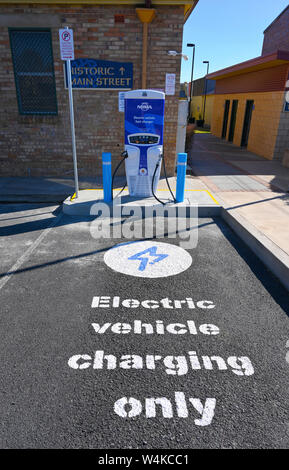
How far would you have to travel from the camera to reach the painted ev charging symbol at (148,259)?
444 cm

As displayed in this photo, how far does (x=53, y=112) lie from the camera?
902 cm

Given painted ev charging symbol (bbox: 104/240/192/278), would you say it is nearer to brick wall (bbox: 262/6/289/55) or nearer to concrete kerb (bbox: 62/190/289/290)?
concrete kerb (bbox: 62/190/289/290)

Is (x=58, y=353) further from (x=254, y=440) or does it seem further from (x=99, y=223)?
(x=99, y=223)

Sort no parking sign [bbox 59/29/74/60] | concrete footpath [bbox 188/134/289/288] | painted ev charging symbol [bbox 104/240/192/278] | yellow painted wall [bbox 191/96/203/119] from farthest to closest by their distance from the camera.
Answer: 1. yellow painted wall [bbox 191/96/203/119]
2. no parking sign [bbox 59/29/74/60]
3. concrete footpath [bbox 188/134/289/288]
4. painted ev charging symbol [bbox 104/240/192/278]

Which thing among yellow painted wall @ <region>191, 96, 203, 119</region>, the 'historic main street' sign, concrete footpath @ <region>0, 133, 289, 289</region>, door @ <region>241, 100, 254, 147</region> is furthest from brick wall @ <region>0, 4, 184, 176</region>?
yellow painted wall @ <region>191, 96, 203, 119</region>

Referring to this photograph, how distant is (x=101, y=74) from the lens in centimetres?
846

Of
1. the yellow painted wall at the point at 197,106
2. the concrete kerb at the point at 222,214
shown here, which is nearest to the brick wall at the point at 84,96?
the concrete kerb at the point at 222,214

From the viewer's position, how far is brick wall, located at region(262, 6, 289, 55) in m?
17.6

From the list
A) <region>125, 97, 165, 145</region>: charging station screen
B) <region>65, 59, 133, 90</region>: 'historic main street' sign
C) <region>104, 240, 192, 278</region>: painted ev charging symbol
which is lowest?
<region>104, 240, 192, 278</region>: painted ev charging symbol

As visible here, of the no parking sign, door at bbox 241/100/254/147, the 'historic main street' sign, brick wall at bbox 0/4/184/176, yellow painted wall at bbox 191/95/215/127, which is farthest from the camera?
yellow painted wall at bbox 191/95/215/127

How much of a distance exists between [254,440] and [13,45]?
32.5 feet

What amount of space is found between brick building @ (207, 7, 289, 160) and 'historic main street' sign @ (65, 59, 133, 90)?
6519mm

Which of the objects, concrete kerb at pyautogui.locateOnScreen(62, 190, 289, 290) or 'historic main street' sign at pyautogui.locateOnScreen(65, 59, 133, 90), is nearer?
concrete kerb at pyautogui.locateOnScreen(62, 190, 289, 290)

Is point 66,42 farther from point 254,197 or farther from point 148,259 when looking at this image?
point 254,197
